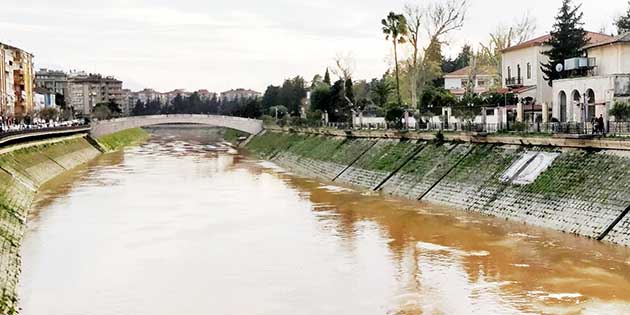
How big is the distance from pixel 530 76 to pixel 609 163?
29238 millimetres

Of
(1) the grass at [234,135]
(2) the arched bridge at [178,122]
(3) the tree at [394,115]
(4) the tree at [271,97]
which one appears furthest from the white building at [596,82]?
(4) the tree at [271,97]

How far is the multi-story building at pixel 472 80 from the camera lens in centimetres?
7675


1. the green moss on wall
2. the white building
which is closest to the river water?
the white building

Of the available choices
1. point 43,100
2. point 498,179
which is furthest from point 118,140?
point 498,179

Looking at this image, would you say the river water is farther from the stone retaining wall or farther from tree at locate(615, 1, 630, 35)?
tree at locate(615, 1, 630, 35)

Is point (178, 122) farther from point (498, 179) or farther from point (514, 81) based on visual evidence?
point (498, 179)

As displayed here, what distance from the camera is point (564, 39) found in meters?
52.3

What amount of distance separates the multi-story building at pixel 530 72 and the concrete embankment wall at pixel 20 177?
33980mm

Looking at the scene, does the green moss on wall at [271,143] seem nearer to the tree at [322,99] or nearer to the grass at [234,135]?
the tree at [322,99]

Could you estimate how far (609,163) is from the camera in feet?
95.3

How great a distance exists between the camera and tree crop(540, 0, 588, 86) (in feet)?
170

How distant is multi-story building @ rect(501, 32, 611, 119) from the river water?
72.6ft

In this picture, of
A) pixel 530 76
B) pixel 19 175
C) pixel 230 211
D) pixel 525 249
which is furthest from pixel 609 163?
pixel 19 175

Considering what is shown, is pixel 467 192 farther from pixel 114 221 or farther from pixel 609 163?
pixel 114 221
